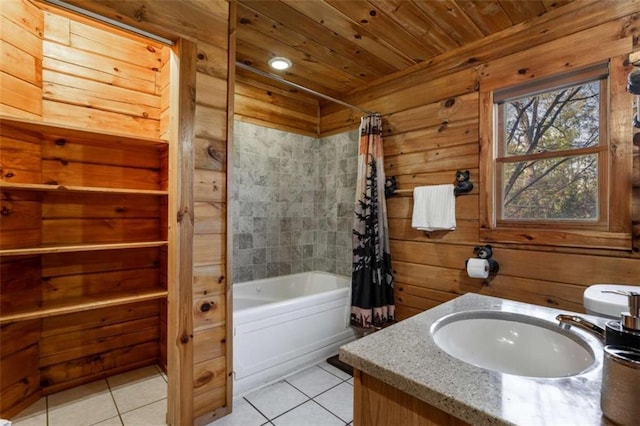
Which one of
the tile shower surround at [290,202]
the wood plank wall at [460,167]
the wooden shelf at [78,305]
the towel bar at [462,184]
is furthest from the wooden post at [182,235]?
the towel bar at [462,184]

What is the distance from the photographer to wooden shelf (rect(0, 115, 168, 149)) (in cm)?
170

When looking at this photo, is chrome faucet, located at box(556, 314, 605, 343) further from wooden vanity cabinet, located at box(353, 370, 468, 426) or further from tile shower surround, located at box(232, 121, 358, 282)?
tile shower surround, located at box(232, 121, 358, 282)

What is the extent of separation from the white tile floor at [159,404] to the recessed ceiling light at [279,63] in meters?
2.47

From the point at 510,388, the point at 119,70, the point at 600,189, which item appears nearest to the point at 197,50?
the point at 119,70

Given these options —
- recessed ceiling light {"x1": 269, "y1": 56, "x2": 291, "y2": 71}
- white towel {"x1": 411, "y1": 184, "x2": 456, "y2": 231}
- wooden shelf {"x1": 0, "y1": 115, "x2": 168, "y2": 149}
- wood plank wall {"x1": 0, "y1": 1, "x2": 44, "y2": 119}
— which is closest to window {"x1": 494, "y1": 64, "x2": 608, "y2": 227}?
white towel {"x1": 411, "y1": 184, "x2": 456, "y2": 231}

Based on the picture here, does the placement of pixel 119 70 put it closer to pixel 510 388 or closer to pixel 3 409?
pixel 3 409

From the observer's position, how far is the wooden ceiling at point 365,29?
1.87 metres

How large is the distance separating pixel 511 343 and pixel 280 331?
1627 millimetres

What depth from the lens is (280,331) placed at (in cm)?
227

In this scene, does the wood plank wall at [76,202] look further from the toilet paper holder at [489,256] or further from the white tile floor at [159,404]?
the toilet paper holder at [489,256]

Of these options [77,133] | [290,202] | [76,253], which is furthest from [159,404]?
[290,202]

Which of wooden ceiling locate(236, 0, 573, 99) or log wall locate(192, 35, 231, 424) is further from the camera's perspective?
wooden ceiling locate(236, 0, 573, 99)

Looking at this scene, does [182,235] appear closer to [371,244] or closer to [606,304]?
[371,244]

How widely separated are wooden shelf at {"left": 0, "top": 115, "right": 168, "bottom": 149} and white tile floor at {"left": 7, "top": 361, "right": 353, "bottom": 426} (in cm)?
166
